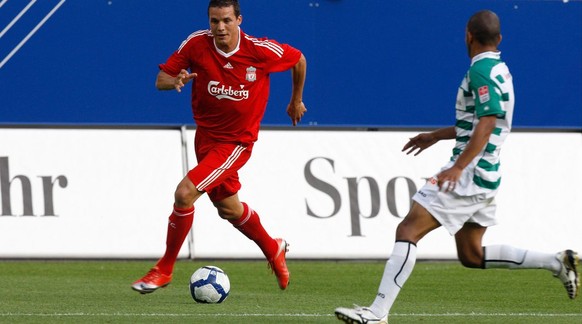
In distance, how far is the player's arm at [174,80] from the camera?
27.7 ft

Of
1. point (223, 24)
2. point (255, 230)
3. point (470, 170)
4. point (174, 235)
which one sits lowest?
point (255, 230)

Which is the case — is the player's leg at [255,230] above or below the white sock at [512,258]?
below

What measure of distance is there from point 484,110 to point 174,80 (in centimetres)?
257

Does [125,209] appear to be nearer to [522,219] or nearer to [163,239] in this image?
[163,239]

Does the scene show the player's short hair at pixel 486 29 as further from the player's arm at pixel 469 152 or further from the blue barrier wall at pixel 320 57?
the blue barrier wall at pixel 320 57

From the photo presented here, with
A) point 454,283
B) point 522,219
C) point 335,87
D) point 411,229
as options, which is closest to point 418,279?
point 454,283

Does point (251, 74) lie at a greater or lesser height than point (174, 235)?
greater

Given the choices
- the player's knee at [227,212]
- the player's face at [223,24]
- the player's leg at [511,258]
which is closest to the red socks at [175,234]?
the player's knee at [227,212]

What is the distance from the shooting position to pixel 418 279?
1104 cm

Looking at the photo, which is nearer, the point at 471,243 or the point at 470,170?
the point at 470,170

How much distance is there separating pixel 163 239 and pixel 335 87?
4.28m

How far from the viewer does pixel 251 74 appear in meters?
9.34

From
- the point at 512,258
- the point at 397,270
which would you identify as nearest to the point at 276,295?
the point at 512,258

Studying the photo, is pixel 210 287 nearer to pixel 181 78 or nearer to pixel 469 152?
pixel 181 78
